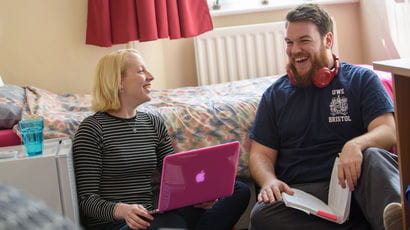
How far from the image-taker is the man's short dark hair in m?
1.92

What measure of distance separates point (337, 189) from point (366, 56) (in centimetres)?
192

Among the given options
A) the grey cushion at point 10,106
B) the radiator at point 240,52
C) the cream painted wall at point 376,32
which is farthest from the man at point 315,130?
the radiator at point 240,52

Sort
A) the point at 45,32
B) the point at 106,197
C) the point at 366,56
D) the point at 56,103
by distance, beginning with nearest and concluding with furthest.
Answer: the point at 106,197 → the point at 56,103 → the point at 45,32 → the point at 366,56

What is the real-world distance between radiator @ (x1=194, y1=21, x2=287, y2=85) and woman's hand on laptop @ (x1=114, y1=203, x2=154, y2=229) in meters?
1.75

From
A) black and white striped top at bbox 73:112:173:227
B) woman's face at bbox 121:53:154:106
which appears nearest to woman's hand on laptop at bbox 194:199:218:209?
black and white striped top at bbox 73:112:173:227

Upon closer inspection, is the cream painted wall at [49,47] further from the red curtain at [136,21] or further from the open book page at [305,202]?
the open book page at [305,202]

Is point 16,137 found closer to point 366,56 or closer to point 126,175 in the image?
point 126,175

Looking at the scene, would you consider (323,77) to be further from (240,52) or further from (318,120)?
(240,52)

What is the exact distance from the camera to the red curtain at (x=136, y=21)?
293 centimetres

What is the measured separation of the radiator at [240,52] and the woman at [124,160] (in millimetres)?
1372

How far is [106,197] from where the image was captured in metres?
→ 1.73

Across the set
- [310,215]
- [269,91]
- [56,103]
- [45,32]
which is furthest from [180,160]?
[45,32]

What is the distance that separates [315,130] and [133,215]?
26.1 inches

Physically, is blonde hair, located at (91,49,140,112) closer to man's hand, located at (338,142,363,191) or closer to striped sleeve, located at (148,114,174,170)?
striped sleeve, located at (148,114,174,170)
